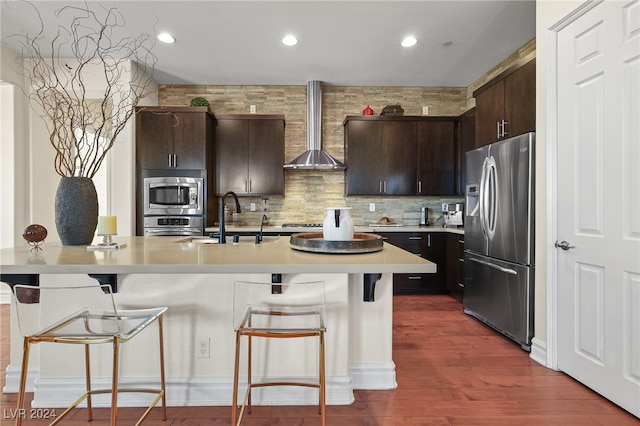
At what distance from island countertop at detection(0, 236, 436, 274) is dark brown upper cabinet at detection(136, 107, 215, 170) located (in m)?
2.53

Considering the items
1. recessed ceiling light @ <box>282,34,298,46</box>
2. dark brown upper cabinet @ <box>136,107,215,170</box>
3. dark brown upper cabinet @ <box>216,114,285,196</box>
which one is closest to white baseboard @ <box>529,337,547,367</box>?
dark brown upper cabinet @ <box>216,114,285,196</box>

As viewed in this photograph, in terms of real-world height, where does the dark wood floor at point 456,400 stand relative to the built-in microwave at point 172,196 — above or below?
below

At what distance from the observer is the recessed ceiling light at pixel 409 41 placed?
3623 mm

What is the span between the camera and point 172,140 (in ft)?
14.1

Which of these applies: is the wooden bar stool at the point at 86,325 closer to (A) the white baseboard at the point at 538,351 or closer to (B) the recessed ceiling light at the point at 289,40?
(A) the white baseboard at the point at 538,351

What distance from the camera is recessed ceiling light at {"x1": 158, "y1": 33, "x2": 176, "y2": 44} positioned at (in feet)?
11.8

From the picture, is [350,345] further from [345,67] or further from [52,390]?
[345,67]

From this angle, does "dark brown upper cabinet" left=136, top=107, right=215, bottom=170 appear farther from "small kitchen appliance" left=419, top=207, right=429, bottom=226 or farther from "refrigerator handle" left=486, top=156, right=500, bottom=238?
"refrigerator handle" left=486, top=156, right=500, bottom=238

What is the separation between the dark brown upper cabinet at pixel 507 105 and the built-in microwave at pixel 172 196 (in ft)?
10.4

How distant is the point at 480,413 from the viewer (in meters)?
1.96

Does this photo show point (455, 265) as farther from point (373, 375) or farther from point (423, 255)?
point (373, 375)

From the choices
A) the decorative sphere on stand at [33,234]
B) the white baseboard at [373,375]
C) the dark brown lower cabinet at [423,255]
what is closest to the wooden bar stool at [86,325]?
the decorative sphere on stand at [33,234]

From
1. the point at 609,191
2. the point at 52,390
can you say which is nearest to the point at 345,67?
the point at 609,191

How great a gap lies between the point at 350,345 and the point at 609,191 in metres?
1.76
